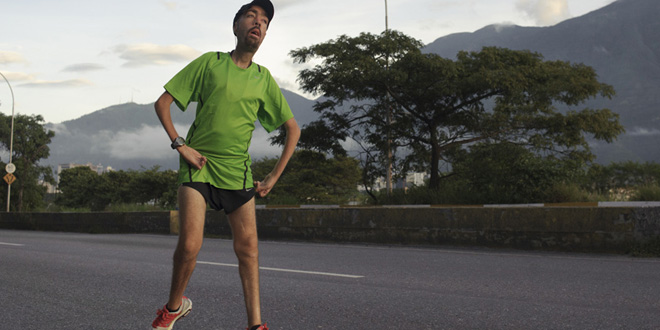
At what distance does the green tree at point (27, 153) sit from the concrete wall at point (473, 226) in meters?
53.6

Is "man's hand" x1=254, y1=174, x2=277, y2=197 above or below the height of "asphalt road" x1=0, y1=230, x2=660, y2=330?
above

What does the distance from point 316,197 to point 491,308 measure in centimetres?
5916

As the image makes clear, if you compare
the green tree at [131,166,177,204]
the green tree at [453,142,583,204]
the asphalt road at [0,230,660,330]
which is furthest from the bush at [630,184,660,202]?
the green tree at [131,166,177,204]

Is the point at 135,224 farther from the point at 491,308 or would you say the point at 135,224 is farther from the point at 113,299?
the point at 491,308

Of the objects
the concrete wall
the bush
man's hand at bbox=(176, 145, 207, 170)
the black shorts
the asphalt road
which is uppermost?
the bush

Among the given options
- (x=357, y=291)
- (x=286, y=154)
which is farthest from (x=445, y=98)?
(x=286, y=154)

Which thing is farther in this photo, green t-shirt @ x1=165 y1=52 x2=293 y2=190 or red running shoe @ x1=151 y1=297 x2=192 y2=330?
red running shoe @ x1=151 y1=297 x2=192 y2=330

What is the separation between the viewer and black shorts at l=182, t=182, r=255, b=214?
128 inches

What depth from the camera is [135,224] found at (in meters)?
18.6

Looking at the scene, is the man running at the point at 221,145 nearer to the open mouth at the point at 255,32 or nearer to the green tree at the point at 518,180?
the open mouth at the point at 255,32

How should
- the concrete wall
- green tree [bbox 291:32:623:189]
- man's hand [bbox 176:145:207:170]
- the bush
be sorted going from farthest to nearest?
green tree [bbox 291:32:623:189]
the bush
the concrete wall
man's hand [bbox 176:145:207:170]

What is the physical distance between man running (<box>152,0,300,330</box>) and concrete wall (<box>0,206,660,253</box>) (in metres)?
7.91

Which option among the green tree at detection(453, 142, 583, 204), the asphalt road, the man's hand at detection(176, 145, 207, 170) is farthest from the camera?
the green tree at detection(453, 142, 583, 204)

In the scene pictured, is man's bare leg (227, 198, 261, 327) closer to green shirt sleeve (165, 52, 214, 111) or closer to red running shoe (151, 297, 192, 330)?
red running shoe (151, 297, 192, 330)
